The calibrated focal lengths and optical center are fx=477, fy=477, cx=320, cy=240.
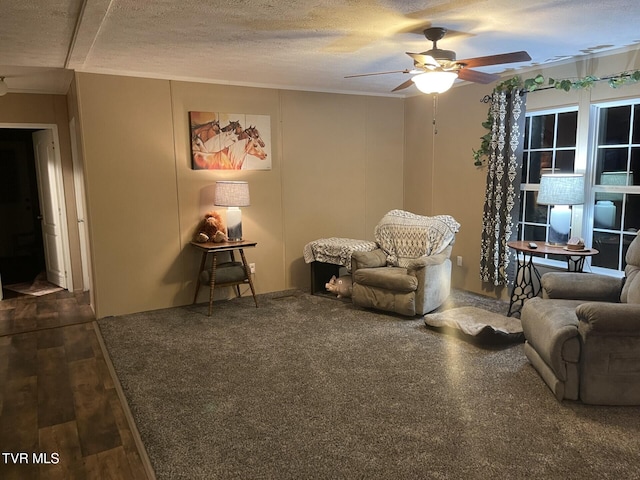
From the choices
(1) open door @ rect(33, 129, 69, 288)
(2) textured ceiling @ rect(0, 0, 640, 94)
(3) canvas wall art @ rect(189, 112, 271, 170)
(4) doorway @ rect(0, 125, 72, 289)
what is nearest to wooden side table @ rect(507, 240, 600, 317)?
(2) textured ceiling @ rect(0, 0, 640, 94)

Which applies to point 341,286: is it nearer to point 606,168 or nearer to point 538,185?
point 538,185

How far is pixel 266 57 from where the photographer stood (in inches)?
153

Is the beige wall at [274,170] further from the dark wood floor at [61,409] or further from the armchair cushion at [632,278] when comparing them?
the armchair cushion at [632,278]

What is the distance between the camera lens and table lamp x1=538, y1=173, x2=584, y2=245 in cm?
389

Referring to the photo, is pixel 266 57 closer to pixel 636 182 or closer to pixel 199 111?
pixel 199 111

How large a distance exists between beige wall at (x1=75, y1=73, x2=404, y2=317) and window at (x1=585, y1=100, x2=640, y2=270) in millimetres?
2399

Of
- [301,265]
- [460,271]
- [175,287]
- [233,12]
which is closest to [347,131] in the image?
[301,265]

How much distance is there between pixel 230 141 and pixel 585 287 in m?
3.47

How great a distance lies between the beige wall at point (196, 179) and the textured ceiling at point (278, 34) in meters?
0.35

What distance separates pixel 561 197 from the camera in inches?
154

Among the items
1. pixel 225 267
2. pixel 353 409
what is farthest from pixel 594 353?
pixel 225 267

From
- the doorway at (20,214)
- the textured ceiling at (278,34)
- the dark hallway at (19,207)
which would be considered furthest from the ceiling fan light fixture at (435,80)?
the dark hallway at (19,207)

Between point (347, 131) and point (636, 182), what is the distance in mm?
2978

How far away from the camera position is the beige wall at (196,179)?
14.5 feet
